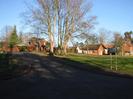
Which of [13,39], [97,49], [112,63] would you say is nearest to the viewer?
[112,63]

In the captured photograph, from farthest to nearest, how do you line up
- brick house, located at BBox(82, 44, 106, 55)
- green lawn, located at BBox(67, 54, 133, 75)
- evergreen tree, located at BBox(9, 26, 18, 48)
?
brick house, located at BBox(82, 44, 106, 55) → evergreen tree, located at BBox(9, 26, 18, 48) → green lawn, located at BBox(67, 54, 133, 75)

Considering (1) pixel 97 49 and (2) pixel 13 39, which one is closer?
(2) pixel 13 39

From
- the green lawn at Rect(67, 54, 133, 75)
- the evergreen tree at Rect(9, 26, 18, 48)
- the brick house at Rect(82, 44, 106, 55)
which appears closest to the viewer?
the green lawn at Rect(67, 54, 133, 75)

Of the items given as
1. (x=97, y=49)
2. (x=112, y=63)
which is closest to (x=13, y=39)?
(x=97, y=49)

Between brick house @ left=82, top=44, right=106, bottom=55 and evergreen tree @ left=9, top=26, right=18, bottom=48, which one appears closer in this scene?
evergreen tree @ left=9, top=26, right=18, bottom=48

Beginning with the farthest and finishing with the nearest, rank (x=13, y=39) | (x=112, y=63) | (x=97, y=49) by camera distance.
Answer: (x=97, y=49)
(x=13, y=39)
(x=112, y=63)

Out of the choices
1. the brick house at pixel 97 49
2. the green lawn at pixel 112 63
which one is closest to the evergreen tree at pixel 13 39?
the brick house at pixel 97 49

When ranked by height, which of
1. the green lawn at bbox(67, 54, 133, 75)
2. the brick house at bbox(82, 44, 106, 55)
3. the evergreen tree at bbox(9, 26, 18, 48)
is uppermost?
the evergreen tree at bbox(9, 26, 18, 48)

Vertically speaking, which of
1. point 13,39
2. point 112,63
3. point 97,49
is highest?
point 13,39

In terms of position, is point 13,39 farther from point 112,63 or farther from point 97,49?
point 112,63

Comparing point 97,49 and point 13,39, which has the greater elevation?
point 13,39

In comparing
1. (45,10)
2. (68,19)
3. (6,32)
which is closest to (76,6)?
(68,19)

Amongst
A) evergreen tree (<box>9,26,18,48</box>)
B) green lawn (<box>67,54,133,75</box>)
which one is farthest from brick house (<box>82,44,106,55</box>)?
green lawn (<box>67,54,133,75</box>)

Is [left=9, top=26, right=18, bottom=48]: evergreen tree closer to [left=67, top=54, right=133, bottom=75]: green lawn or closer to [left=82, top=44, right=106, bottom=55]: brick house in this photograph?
[left=82, top=44, right=106, bottom=55]: brick house
